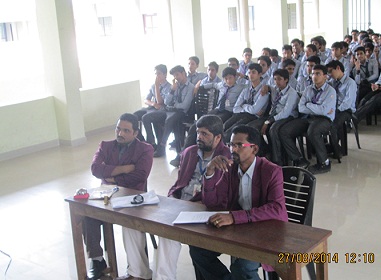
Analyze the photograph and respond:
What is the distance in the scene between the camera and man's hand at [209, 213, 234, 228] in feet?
9.62

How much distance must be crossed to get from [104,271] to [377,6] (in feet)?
52.7

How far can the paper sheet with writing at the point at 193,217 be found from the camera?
3027 millimetres

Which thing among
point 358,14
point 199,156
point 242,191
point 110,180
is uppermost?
point 358,14

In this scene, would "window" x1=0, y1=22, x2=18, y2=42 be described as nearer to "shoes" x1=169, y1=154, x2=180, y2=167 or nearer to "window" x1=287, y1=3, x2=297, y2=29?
"shoes" x1=169, y1=154, x2=180, y2=167

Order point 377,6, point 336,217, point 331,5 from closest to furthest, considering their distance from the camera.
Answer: point 336,217, point 331,5, point 377,6

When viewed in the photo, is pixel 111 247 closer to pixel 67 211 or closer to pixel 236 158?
pixel 236 158

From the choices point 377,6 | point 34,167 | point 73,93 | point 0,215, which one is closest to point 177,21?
point 73,93

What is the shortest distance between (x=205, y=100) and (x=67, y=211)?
2.71 m

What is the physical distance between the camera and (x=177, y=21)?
10688 millimetres

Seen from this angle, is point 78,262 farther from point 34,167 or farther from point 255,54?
point 255,54

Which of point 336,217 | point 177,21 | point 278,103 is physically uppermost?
point 177,21

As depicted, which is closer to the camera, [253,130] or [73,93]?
[253,130]

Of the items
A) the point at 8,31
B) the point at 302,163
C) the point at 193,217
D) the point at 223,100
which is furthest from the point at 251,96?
the point at 8,31

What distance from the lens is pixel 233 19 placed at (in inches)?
526
